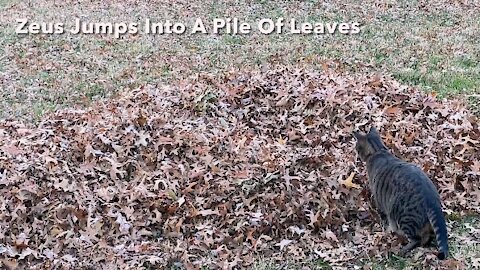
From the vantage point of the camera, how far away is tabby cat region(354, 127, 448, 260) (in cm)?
507

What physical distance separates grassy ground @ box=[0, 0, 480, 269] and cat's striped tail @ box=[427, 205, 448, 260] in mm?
4095

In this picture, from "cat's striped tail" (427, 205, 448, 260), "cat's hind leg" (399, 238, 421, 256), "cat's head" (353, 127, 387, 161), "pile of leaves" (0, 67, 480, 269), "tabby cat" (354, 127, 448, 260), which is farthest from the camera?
"cat's head" (353, 127, 387, 161)

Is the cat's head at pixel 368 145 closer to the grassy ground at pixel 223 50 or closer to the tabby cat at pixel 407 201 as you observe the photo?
the tabby cat at pixel 407 201

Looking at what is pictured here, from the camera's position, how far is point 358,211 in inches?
238

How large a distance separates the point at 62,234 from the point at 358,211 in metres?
2.74

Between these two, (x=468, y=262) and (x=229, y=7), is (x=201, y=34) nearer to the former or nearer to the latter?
(x=229, y=7)

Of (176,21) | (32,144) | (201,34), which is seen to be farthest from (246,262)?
(176,21)

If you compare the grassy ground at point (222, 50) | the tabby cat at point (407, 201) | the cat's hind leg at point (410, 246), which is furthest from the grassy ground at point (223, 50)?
the cat's hind leg at point (410, 246)

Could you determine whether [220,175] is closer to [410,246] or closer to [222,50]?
[410,246]

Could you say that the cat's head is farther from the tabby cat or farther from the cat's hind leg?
the cat's hind leg

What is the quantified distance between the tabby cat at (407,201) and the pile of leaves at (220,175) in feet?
0.54

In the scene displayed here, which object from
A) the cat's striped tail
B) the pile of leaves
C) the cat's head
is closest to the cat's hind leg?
the pile of leaves

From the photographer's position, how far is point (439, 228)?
16.3 feet

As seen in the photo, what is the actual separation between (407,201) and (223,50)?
24.6 feet
